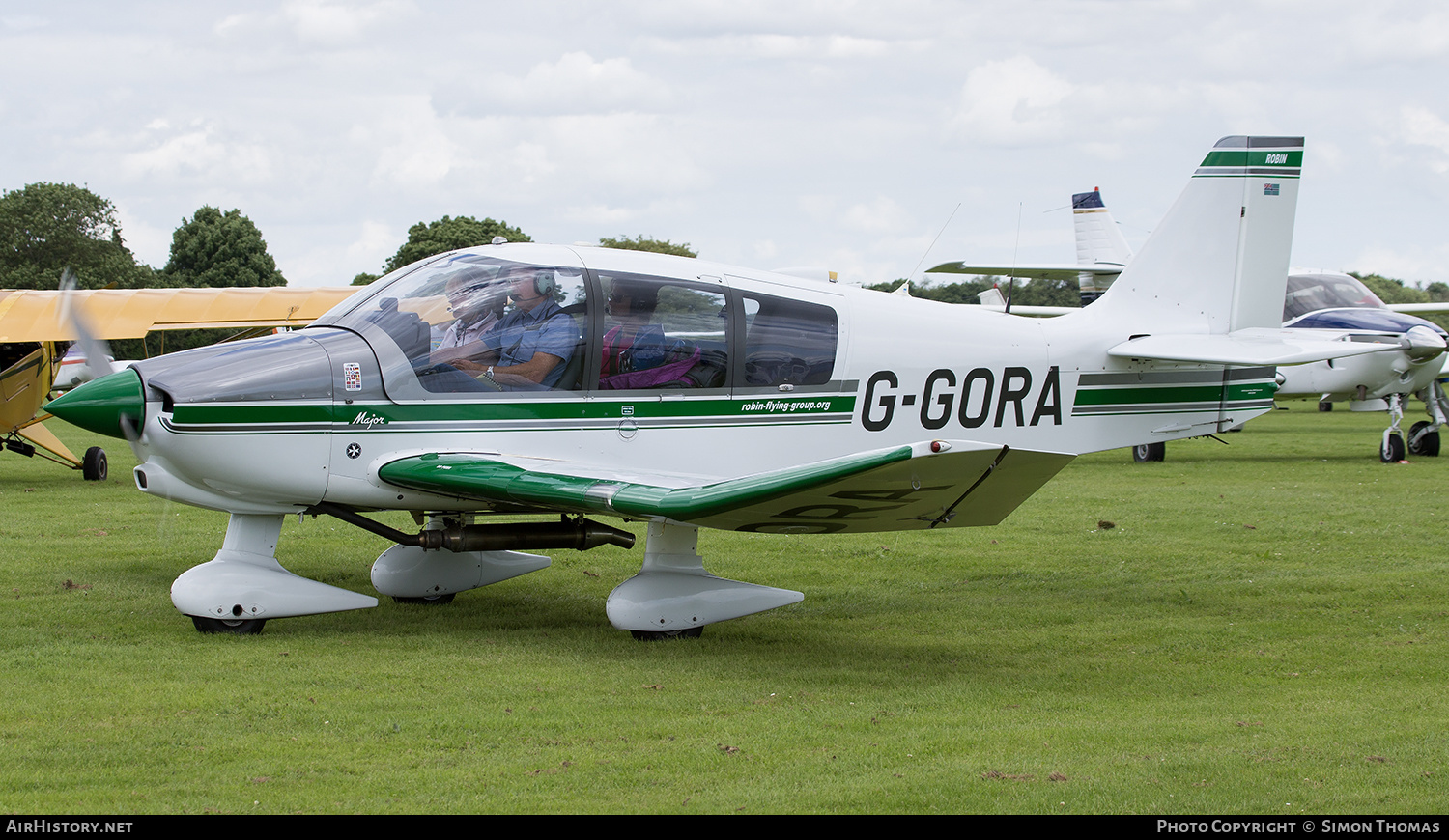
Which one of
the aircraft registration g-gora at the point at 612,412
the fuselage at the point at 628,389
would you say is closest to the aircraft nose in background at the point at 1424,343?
the aircraft registration g-gora at the point at 612,412

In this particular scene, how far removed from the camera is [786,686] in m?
6.41

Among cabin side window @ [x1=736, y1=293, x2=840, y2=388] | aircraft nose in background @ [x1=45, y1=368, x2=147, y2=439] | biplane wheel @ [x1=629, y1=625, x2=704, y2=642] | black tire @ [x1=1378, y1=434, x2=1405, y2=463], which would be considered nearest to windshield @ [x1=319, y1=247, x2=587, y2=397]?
cabin side window @ [x1=736, y1=293, x2=840, y2=388]

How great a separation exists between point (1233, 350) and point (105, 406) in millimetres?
7399

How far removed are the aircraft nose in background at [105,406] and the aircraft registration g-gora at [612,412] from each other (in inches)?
0.5

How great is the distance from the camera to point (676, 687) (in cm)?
630

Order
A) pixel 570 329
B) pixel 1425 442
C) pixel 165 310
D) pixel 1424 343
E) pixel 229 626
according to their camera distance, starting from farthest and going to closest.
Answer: pixel 1425 442 → pixel 1424 343 → pixel 165 310 → pixel 570 329 → pixel 229 626

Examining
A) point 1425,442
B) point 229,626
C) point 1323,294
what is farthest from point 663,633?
point 1425,442

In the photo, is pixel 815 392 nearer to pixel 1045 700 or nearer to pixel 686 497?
pixel 686 497

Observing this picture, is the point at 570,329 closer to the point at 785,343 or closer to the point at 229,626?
the point at 785,343

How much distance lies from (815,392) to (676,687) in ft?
8.08

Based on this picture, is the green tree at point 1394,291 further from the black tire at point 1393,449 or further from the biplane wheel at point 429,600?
the biplane wheel at point 429,600

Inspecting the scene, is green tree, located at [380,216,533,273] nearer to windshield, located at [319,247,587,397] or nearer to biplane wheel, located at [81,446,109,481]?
biplane wheel, located at [81,446,109,481]

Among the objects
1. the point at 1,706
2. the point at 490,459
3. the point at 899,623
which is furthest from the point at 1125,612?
the point at 1,706

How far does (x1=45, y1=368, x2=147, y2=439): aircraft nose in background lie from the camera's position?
21.8 ft
